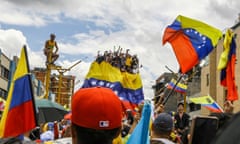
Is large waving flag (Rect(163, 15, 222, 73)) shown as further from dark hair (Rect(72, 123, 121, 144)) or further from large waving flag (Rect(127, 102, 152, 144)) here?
dark hair (Rect(72, 123, 121, 144))

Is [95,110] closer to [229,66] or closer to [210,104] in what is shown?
[229,66]

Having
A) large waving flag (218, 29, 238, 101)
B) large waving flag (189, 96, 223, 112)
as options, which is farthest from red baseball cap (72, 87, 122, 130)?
large waving flag (189, 96, 223, 112)

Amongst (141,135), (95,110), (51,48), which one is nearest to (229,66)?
(141,135)

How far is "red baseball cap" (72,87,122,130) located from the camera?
2402 millimetres

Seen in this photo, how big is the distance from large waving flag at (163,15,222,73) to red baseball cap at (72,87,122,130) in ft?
23.0

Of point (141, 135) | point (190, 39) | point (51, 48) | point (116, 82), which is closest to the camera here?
point (141, 135)

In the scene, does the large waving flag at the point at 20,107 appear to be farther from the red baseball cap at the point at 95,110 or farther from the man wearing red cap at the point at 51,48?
the man wearing red cap at the point at 51,48

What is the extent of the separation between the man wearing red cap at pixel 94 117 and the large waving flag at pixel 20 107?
2258 mm

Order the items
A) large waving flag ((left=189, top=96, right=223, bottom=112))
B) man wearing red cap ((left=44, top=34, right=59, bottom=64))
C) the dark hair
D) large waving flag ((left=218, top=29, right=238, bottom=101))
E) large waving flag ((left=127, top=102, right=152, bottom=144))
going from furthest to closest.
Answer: man wearing red cap ((left=44, top=34, right=59, bottom=64)), large waving flag ((left=189, top=96, right=223, bottom=112)), large waving flag ((left=218, top=29, right=238, bottom=101)), large waving flag ((left=127, top=102, right=152, bottom=144)), the dark hair

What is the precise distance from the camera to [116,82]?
35.8 ft

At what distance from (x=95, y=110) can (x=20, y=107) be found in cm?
259

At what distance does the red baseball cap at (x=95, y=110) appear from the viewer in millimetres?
2402

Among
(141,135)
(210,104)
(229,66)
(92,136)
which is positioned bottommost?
(210,104)

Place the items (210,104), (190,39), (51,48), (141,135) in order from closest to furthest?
(141,135) → (190,39) → (210,104) → (51,48)
